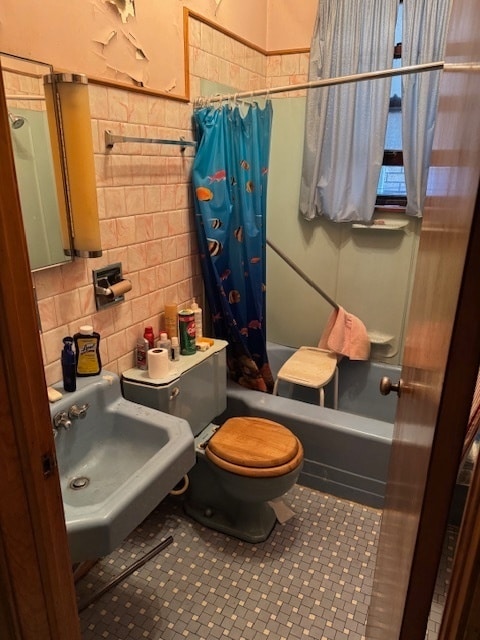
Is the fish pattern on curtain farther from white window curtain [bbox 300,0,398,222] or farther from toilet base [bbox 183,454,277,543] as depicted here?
toilet base [bbox 183,454,277,543]

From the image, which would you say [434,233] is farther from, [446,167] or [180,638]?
[180,638]

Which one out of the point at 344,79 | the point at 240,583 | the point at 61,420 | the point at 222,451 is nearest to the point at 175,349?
the point at 222,451

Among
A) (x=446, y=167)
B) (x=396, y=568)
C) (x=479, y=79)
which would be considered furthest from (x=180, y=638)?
(x=479, y=79)

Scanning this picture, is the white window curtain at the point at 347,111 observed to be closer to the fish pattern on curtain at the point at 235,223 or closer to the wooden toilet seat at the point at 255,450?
the fish pattern on curtain at the point at 235,223

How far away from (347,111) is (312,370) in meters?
1.39

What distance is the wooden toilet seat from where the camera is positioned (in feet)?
5.56

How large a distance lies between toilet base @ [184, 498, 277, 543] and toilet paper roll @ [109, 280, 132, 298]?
104cm

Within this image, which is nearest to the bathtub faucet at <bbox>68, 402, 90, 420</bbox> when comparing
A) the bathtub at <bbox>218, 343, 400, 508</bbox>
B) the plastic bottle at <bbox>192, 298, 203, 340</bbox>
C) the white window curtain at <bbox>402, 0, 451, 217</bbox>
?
the plastic bottle at <bbox>192, 298, 203, 340</bbox>

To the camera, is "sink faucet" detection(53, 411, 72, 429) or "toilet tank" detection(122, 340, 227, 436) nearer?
"sink faucet" detection(53, 411, 72, 429)

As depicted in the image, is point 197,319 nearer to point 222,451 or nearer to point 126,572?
point 222,451

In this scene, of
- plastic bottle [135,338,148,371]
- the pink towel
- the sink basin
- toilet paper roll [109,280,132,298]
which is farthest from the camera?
the pink towel

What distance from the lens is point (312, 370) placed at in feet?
7.81

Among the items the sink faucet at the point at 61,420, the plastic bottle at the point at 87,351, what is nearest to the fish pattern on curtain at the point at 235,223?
the plastic bottle at the point at 87,351

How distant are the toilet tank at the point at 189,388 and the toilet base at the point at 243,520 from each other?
0.37 metres
